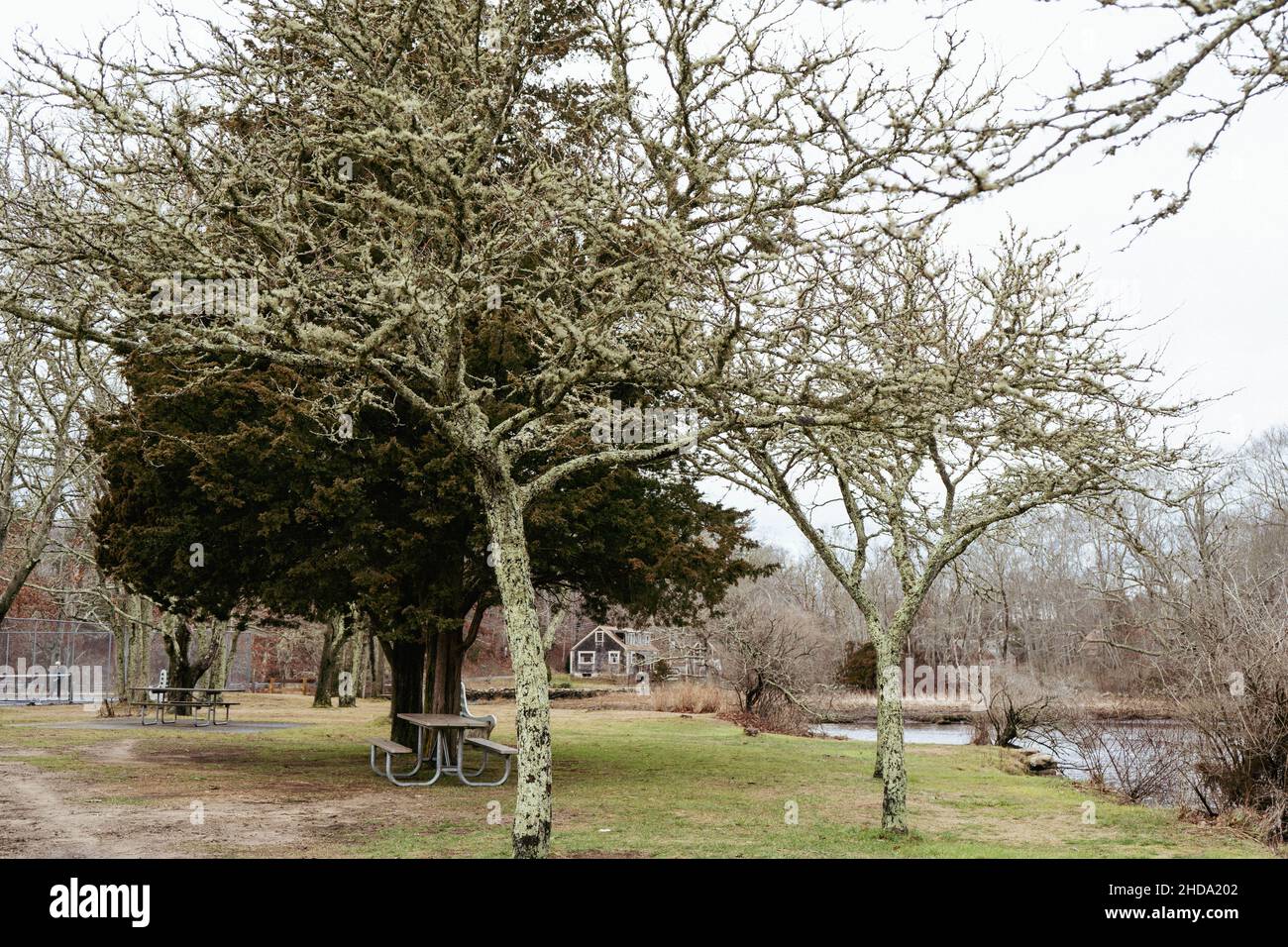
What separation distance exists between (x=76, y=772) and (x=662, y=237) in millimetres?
12444

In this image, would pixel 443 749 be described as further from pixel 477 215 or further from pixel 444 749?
pixel 477 215

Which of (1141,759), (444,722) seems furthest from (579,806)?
(1141,759)

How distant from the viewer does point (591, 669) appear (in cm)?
6850

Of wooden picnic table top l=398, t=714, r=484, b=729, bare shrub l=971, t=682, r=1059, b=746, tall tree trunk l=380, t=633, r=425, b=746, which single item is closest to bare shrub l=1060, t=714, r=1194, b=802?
bare shrub l=971, t=682, r=1059, b=746

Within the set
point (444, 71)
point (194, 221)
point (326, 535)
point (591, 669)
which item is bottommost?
point (591, 669)

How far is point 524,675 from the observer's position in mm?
8062

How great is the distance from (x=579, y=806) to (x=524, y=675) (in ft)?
17.6

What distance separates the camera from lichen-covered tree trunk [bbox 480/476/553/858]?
25.7 feet

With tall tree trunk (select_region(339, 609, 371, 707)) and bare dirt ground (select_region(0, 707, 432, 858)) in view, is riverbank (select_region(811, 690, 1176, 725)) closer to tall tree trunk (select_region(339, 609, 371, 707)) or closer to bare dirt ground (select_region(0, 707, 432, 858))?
→ tall tree trunk (select_region(339, 609, 371, 707))

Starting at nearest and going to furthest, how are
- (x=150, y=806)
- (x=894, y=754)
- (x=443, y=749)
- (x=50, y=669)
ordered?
(x=894, y=754) → (x=150, y=806) → (x=443, y=749) → (x=50, y=669)

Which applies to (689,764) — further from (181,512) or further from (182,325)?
(182,325)
